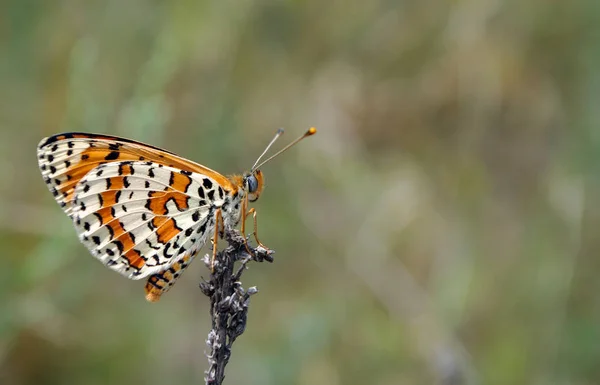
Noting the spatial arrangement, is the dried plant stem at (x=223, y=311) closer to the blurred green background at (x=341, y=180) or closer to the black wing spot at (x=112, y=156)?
the black wing spot at (x=112, y=156)

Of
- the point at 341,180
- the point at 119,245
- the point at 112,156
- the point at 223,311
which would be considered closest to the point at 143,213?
the point at 119,245

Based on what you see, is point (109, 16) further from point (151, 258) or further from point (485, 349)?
point (485, 349)

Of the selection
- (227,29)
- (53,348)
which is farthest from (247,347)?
(227,29)

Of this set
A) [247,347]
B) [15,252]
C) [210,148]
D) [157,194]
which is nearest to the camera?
[157,194]

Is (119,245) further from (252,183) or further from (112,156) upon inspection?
(252,183)

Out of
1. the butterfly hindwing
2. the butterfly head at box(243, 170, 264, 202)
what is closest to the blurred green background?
the butterfly hindwing

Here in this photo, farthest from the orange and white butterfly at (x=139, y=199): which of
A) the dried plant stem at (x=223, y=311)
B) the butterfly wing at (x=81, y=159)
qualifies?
the dried plant stem at (x=223, y=311)
